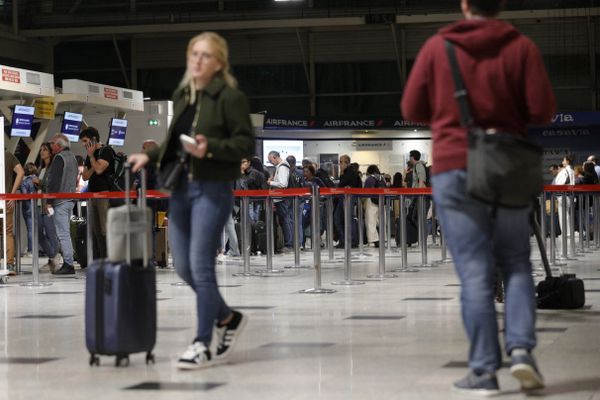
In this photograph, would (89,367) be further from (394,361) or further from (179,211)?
(394,361)

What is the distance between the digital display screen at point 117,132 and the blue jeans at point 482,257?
19428 mm

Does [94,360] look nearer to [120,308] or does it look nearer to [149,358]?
[149,358]

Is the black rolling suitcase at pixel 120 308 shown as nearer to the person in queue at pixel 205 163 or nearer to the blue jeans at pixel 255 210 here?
the person in queue at pixel 205 163

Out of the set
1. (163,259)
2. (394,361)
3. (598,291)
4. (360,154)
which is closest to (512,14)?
(360,154)

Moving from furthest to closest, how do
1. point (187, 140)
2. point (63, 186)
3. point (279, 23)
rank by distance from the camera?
point (279, 23) < point (63, 186) < point (187, 140)

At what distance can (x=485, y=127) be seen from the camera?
419cm

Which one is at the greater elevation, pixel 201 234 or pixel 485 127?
pixel 485 127

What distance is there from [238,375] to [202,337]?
1.08ft

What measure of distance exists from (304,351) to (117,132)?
18.3 m

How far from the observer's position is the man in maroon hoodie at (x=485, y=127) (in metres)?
4.18

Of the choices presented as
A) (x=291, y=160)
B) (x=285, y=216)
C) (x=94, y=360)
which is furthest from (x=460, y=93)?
(x=291, y=160)

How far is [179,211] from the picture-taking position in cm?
529

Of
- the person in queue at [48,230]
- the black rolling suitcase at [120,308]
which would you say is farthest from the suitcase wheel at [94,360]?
the person in queue at [48,230]

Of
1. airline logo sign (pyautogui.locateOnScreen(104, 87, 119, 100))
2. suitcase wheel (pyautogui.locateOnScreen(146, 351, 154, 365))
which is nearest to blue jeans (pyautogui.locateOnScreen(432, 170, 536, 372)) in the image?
suitcase wheel (pyautogui.locateOnScreen(146, 351, 154, 365))
